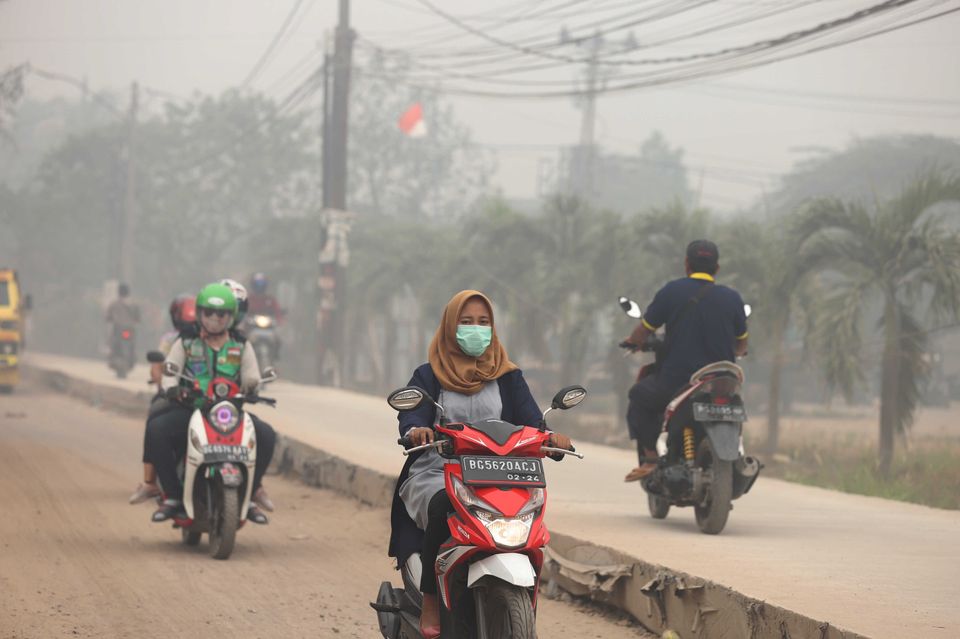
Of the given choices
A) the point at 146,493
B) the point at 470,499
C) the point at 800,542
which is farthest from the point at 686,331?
the point at 470,499

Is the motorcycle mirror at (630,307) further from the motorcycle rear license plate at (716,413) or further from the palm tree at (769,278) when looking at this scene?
the palm tree at (769,278)

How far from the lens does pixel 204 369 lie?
9.70 meters

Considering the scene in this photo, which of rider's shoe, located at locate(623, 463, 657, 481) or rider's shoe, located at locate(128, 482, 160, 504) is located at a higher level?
rider's shoe, located at locate(623, 463, 657, 481)

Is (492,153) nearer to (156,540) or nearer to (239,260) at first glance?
(239,260)

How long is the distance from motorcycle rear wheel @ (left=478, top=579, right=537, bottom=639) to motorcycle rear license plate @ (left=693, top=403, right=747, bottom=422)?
4.22 meters

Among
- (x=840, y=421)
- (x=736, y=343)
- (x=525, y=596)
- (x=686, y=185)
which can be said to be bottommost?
(x=840, y=421)

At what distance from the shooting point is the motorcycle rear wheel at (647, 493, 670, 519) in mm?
10148

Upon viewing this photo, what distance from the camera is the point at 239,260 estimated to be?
223ft

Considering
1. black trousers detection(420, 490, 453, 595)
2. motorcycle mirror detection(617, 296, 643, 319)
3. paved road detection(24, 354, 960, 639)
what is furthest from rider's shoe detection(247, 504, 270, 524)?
black trousers detection(420, 490, 453, 595)

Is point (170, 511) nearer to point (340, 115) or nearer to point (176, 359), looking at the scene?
point (176, 359)

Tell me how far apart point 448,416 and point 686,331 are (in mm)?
4188

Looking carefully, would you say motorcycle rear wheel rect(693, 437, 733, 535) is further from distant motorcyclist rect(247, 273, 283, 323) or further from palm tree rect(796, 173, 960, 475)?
distant motorcyclist rect(247, 273, 283, 323)

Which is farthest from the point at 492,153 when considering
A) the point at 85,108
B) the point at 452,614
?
the point at 452,614

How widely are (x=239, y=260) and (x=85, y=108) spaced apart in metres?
46.0
